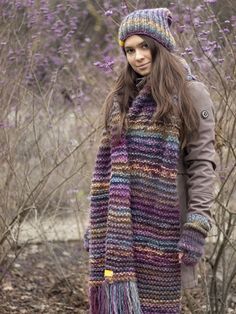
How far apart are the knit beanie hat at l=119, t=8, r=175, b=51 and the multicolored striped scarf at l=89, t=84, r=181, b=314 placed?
0.24m

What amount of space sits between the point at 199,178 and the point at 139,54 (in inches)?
24.7

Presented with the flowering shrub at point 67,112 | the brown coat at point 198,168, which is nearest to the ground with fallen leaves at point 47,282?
the flowering shrub at point 67,112

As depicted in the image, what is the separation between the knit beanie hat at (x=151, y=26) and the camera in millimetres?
3197

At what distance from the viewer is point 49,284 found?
6.17 metres

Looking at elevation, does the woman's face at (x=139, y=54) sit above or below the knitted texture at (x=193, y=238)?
above

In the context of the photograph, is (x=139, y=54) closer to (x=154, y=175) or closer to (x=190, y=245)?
(x=154, y=175)

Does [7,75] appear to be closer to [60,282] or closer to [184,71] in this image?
[60,282]

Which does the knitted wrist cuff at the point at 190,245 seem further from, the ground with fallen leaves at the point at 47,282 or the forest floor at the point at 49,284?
the ground with fallen leaves at the point at 47,282

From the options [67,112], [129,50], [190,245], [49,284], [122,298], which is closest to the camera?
[190,245]

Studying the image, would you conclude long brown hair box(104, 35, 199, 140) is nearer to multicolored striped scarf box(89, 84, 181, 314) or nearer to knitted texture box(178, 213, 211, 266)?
multicolored striped scarf box(89, 84, 181, 314)

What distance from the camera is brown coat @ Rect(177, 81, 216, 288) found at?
3135 mm

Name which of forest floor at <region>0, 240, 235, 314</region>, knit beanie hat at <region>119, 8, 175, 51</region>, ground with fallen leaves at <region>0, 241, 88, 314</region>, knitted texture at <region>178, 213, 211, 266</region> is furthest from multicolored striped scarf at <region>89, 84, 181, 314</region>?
ground with fallen leaves at <region>0, 241, 88, 314</region>

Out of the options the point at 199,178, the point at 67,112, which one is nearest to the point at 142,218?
the point at 199,178

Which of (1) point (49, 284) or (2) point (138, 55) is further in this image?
(1) point (49, 284)
